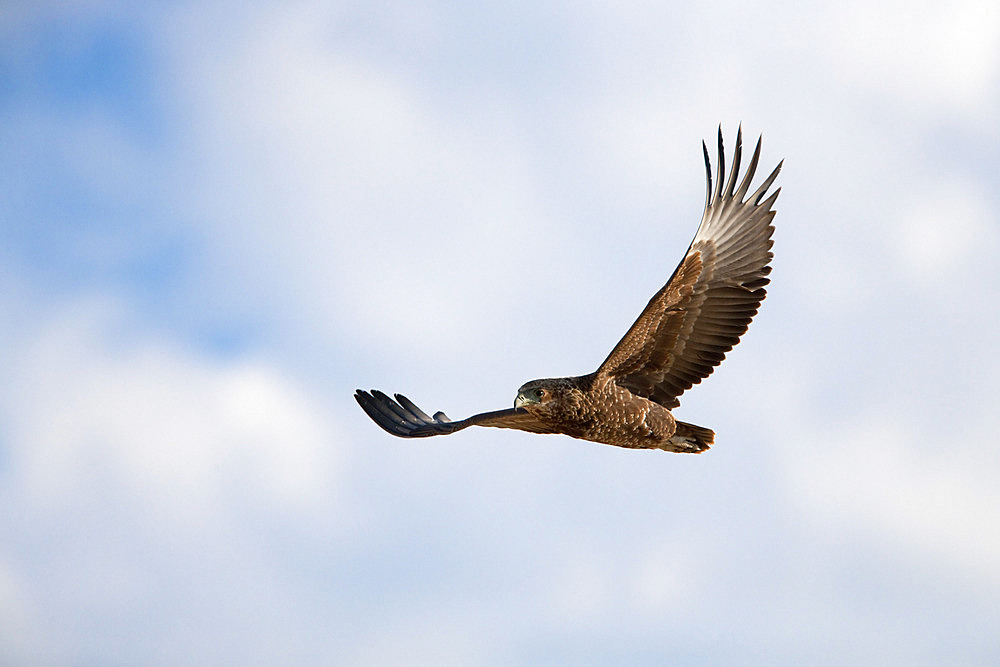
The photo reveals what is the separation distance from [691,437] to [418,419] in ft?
11.8

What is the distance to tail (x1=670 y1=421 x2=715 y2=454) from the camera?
12.7 meters

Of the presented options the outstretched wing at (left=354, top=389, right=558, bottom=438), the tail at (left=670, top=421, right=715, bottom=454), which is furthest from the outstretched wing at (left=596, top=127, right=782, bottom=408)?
the outstretched wing at (left=354, top=389, right=558, bottom=438)

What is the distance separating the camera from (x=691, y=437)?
41.9 ft

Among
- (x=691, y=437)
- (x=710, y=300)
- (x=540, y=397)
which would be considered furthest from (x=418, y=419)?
(x=710, y=300)

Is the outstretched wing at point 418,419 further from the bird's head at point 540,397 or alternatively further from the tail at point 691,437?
the tail at point 691,437

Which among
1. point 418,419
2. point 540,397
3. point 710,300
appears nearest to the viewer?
point 540,397

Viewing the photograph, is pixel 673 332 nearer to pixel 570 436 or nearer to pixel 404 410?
pixel 570 436

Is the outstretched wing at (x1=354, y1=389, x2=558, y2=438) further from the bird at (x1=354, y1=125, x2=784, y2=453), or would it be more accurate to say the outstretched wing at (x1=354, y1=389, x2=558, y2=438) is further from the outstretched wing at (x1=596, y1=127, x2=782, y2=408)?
the outstretched wing at (x1=596, y1=127, x2=782, y2=408)

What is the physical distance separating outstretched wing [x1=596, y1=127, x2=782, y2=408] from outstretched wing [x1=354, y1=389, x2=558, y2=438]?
0.95 meters

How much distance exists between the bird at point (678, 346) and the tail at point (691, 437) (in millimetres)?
10

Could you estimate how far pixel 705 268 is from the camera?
41.5 feet

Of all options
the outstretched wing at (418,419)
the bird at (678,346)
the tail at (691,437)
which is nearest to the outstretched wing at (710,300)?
the bird at (678,346)

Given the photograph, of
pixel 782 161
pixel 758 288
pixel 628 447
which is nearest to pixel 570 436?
pixel 628 447

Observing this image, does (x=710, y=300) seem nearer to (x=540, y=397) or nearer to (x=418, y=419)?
(x=540, y=397)
